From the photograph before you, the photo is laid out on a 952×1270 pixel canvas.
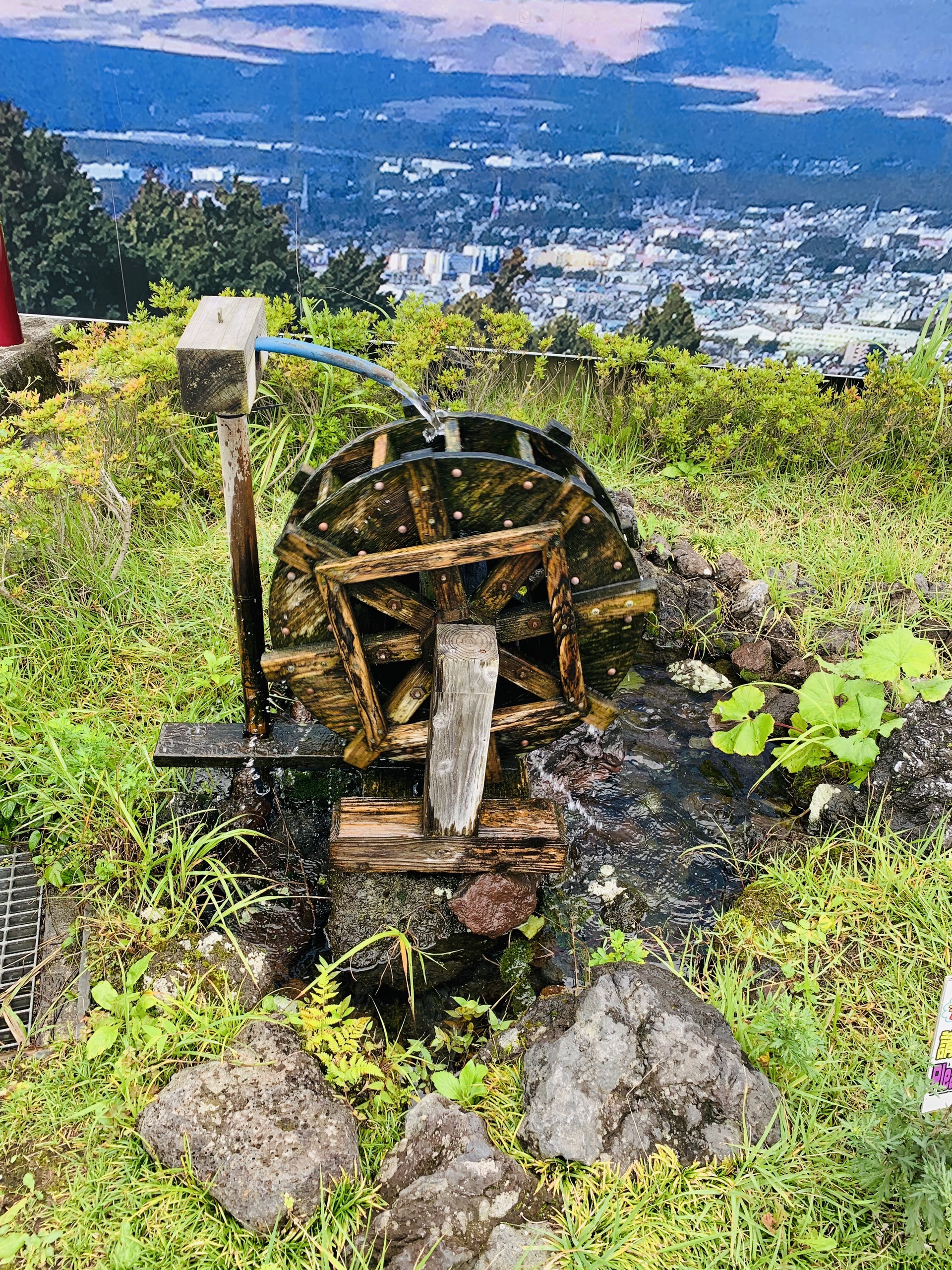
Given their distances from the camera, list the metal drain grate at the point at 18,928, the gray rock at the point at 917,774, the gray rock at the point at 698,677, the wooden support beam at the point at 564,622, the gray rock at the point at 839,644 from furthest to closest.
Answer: the gray rock at the point at 698,677
the gray rock at the point at 839,644
the gray rock at the point at 917,774
the wooden support beam at the point at 564,622
the metal drain grate at the point at 18,928

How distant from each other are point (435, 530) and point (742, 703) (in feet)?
5.66

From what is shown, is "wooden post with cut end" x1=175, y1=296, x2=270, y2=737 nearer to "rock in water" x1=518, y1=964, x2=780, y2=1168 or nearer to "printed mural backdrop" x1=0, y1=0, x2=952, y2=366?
"rock in water" x1=518, y1=964, x2=780, y2=1168

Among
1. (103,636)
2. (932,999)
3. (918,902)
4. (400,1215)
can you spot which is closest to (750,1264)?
(400,1215)

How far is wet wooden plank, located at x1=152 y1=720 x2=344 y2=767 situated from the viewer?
11.3 feet

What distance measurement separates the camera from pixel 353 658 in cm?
315

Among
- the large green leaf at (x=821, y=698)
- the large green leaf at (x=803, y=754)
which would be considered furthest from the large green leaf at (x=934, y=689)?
the large green leaf at (x=803, y=754)

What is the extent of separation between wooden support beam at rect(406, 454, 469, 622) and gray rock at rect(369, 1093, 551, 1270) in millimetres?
1544

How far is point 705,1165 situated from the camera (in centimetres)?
245

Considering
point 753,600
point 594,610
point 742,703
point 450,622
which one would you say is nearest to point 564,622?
point 594,610

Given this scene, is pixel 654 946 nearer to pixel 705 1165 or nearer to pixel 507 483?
pixel 705 1165

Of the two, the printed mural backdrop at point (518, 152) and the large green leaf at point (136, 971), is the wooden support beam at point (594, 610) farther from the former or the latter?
the printed mural backdrop at point (518, 152)

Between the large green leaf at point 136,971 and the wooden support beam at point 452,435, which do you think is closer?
the large green leaf at point 136,971

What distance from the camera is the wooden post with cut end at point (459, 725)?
9.71ft

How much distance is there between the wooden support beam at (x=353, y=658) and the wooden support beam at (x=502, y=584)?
1.38 ft
